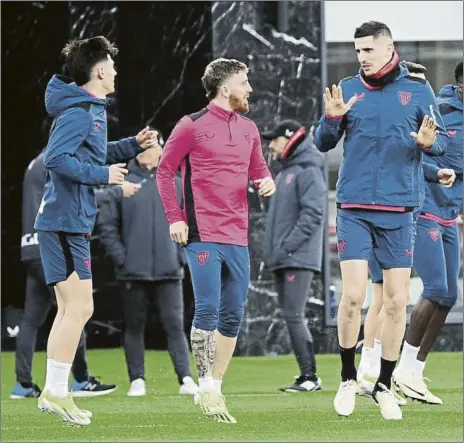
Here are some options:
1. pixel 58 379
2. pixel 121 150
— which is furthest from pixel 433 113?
pixel 58 379

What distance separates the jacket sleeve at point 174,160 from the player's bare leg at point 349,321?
1.00 m

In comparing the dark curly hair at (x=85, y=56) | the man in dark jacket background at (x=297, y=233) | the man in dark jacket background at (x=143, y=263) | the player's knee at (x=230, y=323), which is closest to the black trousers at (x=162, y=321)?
the man in dark jacket background at (x=143, y=263)

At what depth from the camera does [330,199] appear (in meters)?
13.9

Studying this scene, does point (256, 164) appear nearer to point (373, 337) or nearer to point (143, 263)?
point (373, 337)

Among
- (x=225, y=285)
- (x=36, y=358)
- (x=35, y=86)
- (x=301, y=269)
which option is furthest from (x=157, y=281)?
(x=35, y=86)

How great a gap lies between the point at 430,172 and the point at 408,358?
1.37m

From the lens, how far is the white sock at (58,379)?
307 inches

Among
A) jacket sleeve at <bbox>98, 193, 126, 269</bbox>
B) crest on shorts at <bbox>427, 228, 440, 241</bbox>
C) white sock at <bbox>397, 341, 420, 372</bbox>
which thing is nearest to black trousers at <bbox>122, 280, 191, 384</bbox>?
jacket sleeve at <bbox>98, 193, 126, 269</bbox>

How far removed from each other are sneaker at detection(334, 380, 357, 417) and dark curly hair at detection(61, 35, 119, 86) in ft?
7.33

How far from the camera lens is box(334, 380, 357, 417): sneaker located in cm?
805

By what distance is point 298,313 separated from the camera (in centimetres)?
1081

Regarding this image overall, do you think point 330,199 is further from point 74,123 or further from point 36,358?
point 74,123

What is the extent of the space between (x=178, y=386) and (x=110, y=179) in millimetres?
3993

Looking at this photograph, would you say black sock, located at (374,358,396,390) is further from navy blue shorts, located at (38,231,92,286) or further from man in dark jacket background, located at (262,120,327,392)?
man in dark jacket background, located at (262,120,327,392)
